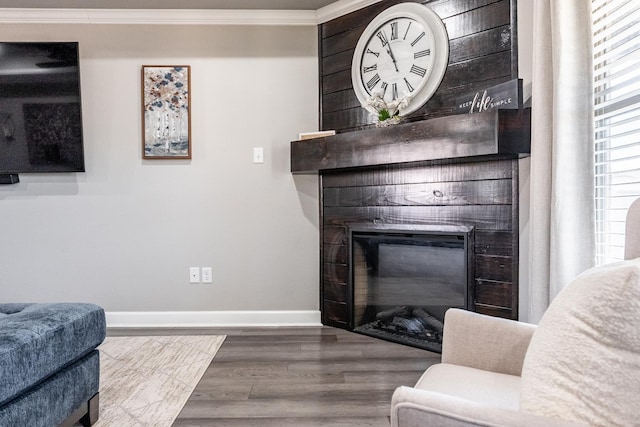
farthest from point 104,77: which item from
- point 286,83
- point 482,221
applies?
point 482,221

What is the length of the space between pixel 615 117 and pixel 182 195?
2763 mm

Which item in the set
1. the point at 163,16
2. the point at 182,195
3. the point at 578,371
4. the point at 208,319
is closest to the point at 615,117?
the point at 578,371

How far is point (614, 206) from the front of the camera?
157cm

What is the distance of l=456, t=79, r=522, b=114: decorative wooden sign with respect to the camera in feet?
6.70

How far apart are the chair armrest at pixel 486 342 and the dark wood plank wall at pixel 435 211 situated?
102cm

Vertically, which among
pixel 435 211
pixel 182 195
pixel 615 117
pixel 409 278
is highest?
pixel 615 117

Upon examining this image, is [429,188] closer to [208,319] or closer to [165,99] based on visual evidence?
[208,319]

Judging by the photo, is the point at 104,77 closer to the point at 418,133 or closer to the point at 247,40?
the point at 247,40

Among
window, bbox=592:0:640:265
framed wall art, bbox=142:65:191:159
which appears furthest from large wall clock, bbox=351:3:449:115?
framed wall art, bbox=142:65:191:159

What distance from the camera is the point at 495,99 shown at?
214 cm

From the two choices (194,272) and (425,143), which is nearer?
(425,143)

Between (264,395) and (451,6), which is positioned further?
(451,6)

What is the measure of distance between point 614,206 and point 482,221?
0.80 m

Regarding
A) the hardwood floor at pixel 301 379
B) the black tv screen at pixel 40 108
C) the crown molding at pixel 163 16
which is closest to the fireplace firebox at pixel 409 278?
the hardwood floor at pixel 301 379
